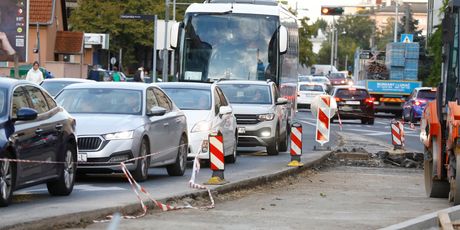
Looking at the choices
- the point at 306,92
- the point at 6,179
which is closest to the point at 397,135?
the point at 6,179

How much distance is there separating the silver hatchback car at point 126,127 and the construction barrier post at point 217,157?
107 cm

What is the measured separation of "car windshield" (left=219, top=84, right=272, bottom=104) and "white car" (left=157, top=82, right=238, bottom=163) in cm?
335

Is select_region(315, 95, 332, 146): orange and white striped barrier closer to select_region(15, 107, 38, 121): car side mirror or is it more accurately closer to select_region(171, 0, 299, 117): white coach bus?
select_region(171, 0, 299, 117): white coach bus

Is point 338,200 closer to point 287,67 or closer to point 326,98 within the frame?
point 326,98

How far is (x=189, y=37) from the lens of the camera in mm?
30922

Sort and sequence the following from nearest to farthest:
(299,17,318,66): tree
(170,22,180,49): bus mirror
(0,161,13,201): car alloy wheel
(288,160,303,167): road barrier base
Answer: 1. (0,161,13,201): car alloy wheel
2. (288,160,303,167): road barrier base
3. (170,22,180,49): bus mirror
4. (299,17,318,66): tree

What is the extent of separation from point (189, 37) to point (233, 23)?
3.90 ft

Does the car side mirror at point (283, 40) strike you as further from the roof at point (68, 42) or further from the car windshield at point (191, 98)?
the roof at point (68, 42)

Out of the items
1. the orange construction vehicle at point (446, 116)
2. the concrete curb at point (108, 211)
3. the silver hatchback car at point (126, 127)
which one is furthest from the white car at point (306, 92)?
the orange construction vehicle at point (446, 116)

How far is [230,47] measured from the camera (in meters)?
31.0

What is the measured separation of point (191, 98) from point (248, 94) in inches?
192

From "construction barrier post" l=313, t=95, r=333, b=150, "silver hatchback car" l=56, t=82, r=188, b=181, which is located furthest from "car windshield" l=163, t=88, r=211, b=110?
"construction barrier post" l=313, t=95, r=333, b=150

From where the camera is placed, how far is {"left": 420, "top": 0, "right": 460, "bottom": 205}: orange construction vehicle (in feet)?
51.1

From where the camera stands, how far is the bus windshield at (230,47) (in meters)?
30.9
